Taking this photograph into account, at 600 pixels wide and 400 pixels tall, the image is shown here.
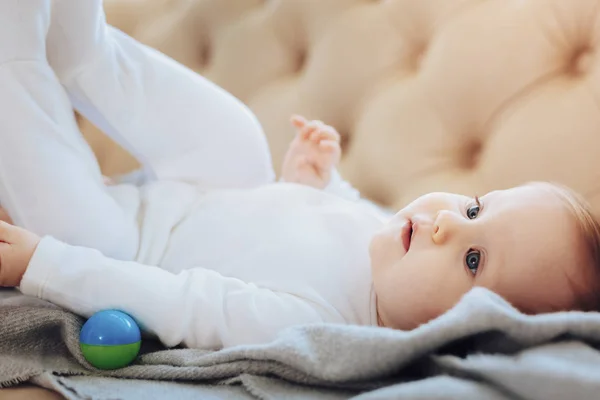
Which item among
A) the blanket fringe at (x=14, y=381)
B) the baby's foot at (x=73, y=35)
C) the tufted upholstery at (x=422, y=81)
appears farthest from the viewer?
the tufted upholstery at (x=422, y=81)

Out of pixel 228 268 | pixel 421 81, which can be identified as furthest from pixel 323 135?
pixel 228 268

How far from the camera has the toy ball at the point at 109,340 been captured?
2.00 feet

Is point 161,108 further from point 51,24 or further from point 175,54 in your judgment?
point 175,54

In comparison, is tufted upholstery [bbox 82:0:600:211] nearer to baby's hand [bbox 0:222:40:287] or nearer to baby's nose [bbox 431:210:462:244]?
baby's nose [bbox 431:210:462:244]

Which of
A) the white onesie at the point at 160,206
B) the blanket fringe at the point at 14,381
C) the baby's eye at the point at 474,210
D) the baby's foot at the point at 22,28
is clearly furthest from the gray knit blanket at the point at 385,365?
the baby's foot at the point at 22,28

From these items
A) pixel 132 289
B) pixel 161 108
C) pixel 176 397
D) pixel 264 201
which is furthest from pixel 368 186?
pixel 176 397

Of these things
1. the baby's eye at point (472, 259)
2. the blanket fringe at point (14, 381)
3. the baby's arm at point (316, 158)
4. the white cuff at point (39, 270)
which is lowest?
the blanket fringe at point (14, 381)

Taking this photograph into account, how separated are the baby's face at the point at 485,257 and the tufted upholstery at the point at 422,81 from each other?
0.66ft

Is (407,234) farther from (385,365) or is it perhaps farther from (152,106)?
(152,106)

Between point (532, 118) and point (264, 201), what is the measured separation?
42 cm

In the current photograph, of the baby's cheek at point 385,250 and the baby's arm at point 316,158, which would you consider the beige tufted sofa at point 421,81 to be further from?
the baby's cheek at point 385,250

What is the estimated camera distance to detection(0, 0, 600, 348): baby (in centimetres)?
68

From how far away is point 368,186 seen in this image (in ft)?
3.73

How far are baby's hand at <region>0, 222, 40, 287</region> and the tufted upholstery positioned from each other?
0.61 m
